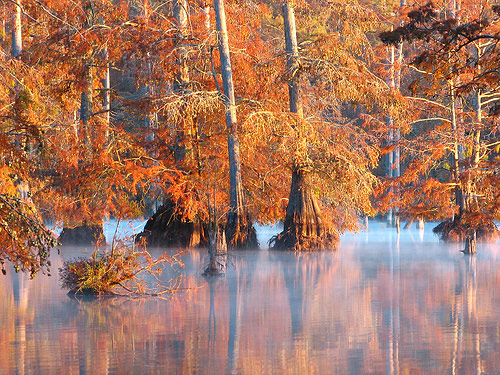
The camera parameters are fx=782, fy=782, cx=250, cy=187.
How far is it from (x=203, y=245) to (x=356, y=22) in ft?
30.0

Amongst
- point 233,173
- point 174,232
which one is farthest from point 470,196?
point 174,232

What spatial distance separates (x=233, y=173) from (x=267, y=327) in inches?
510

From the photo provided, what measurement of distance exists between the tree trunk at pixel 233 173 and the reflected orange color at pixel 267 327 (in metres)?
5.28

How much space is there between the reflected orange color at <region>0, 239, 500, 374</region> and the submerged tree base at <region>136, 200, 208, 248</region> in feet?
26.3

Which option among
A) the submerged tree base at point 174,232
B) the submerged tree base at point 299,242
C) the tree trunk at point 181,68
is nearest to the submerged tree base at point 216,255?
the tree trunk at point 181,68

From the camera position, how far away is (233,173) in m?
23.8

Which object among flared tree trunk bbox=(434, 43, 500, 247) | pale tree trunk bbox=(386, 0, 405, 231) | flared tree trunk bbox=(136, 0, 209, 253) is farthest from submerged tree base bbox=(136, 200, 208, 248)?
flared tree trunk bbox=(434, 43, 500, 247)

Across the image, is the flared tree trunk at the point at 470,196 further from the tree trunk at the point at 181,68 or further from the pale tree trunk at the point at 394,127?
the tree trunk at the point at 181,68

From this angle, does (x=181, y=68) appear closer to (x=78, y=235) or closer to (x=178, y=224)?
(x=178, y=224)

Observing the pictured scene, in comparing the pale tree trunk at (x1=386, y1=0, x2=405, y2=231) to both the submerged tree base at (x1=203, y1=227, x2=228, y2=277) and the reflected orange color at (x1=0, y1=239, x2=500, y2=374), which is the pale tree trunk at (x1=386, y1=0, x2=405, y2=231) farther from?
the reflected orange color at (x1=0, y1=239, x2=500, y2=374)

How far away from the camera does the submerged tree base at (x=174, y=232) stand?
2630 cm

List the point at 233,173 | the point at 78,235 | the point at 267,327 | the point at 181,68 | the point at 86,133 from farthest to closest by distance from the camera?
1. the point at 78,235
2. the point at 181,68
3. the point at 86,133
4. the point at 233,173
5. the point at 267,327

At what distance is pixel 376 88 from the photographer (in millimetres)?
25000

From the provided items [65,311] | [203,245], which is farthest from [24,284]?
[203,245]
